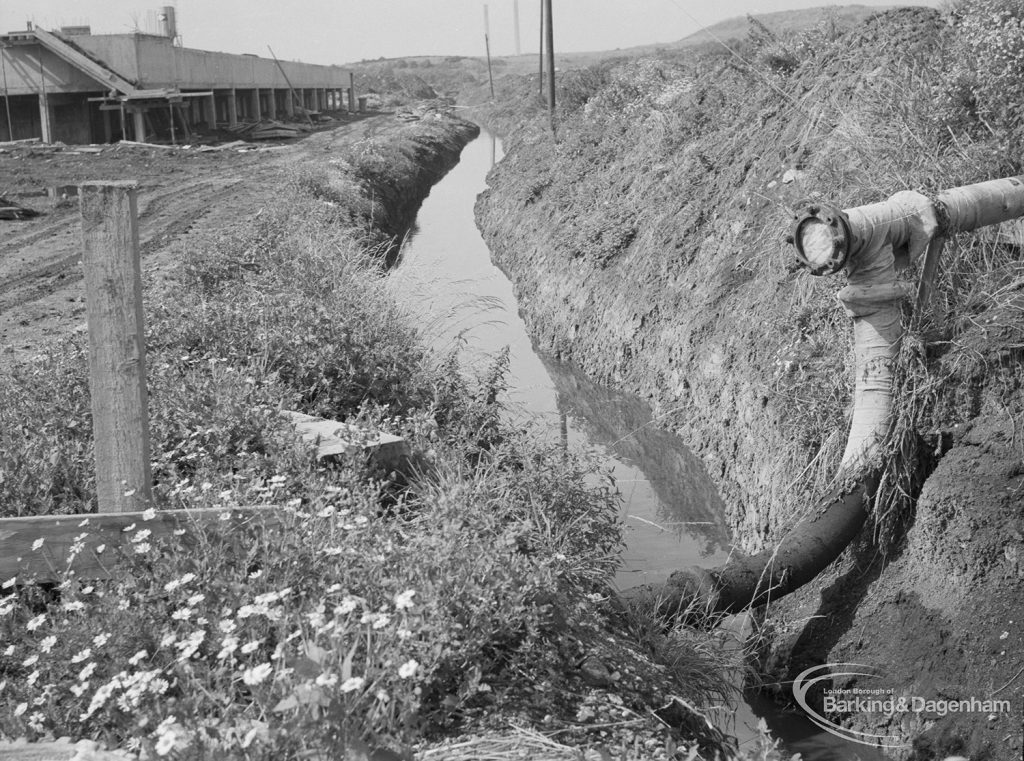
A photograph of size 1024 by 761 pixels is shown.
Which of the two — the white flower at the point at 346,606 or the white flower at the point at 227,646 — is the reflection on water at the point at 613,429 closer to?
the white flower at the point at 346,606

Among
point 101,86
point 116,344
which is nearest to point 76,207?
point 116,344

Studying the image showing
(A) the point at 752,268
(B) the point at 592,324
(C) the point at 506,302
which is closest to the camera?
(A) the point at 752,268

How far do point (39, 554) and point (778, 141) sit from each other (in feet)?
28.2

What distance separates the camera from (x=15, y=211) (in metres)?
18.2

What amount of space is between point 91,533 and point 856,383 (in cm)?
394

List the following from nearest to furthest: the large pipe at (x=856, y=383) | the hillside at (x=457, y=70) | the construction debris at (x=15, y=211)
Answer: the large pipe at (x=856, y=383)
the construction debris at (x=15, y=211)
the hillside at (x=457, y=70)

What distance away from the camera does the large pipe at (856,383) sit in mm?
5438

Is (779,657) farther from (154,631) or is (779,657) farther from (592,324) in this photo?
(592,324)

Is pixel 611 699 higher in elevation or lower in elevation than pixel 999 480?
lower

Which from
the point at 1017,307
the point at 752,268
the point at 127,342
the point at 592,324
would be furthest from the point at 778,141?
the point at 127,342

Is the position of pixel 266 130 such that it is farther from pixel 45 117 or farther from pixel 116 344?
pixel 116 344

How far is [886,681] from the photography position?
5.11 m

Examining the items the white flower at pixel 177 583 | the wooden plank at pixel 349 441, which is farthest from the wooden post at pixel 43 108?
the white flower at pixel 177 583

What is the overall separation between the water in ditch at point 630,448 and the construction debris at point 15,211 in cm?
843
